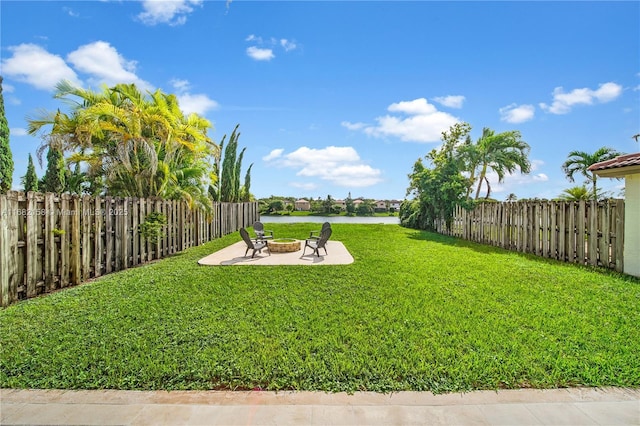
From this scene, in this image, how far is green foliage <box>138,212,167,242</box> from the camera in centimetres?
830

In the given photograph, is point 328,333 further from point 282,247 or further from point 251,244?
point 282,247

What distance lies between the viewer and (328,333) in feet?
11.8

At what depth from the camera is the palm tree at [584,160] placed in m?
17.0

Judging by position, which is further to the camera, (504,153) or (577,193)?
(504,153)

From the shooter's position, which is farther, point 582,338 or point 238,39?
point 238,39

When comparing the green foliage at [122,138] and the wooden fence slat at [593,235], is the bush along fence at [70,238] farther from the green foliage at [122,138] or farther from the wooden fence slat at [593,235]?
the wooden fence slat at [593,235]

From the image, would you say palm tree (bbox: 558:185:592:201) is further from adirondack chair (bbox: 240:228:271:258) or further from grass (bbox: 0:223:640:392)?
adirondack chair (bbox: 240:228:271:258)

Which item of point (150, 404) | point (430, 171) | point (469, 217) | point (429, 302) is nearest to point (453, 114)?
point (430, 171)

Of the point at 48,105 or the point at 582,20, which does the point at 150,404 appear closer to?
the point at 48,105

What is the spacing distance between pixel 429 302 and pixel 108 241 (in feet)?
23.4

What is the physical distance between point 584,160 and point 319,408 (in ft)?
73.1

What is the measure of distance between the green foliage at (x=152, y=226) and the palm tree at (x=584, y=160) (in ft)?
68.7

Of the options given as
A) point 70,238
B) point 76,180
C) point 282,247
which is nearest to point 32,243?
point 70,238

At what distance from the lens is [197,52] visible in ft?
30.2
